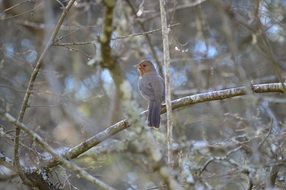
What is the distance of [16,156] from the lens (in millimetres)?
4746

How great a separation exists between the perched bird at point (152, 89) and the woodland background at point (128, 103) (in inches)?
11.5

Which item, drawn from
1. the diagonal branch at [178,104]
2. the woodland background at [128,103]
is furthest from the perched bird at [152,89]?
the diagonal branch at [178,104]

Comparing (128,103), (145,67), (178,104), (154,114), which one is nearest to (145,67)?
(145,67)

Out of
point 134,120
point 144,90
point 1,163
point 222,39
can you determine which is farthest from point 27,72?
→ point 134,120

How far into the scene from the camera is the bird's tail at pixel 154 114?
6.49 metres

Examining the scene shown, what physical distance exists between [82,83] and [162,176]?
6086mm

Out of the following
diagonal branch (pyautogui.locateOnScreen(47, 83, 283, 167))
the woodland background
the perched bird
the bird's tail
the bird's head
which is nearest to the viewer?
the woodland background

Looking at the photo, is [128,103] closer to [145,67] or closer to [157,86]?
[157,86]

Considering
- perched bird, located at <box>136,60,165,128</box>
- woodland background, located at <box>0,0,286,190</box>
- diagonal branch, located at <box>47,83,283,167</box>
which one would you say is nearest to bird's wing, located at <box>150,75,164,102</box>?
perched bird, located at <box>136,60,165,128</box>

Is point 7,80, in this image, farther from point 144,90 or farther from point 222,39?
point 222,39

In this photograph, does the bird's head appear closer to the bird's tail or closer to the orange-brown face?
the orange-brown face

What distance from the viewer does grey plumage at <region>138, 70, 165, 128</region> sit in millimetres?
6578

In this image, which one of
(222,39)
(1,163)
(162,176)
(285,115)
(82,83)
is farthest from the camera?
(222,39)

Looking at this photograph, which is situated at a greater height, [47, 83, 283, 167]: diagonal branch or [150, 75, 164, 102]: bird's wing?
[150, 75, 164, 102]: bird's wing
